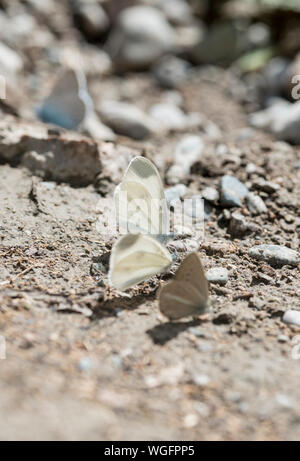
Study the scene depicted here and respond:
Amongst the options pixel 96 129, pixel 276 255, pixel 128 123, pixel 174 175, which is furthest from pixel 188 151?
pixel 276 255

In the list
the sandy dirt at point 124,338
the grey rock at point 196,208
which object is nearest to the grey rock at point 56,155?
the sandy dirt at point 124,338

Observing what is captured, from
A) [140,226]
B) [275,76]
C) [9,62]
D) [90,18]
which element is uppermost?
[90,18]

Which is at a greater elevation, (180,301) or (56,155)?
(56,155)

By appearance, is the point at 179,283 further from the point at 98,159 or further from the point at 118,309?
the point at 98,159

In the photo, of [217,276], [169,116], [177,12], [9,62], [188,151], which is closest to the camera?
[217,276]

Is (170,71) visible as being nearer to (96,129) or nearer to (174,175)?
(96,129)
